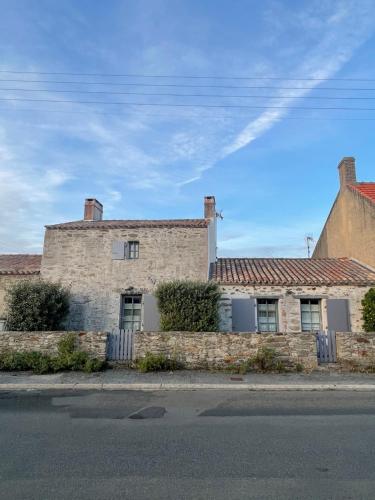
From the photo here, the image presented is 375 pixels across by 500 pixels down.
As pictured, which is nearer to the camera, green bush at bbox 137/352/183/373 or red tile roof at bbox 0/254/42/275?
green bush at bbox 137/352/183/373

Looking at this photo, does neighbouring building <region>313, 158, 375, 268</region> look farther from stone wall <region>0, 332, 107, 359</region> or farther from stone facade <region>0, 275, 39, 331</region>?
stone facade <region>0, 275, 39, 331</region>

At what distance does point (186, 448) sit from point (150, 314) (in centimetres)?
950

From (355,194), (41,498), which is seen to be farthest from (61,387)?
(355,194)

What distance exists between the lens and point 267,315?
14992 millimetres

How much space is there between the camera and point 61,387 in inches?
370

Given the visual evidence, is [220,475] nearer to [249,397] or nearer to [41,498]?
[41,498]

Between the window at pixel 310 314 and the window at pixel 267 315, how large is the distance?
116cm

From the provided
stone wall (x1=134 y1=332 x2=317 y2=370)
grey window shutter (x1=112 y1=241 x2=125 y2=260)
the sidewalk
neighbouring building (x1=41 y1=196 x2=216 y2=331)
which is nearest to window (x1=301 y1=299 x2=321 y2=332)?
stone wall (x1=134 y1=332 x2=317 y2=370)

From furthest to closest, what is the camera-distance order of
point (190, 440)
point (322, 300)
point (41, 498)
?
point (322, 300)
point (190, 440)
point (41, 498)

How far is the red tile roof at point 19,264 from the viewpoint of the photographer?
16.1 m

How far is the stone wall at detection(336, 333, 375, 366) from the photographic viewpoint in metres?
11.6

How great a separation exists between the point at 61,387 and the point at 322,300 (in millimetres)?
10481

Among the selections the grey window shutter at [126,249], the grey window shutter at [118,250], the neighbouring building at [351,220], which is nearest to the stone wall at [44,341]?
the grey window shutter at [118,250]

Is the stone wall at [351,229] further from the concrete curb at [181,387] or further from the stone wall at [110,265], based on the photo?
the concrete curb at [181,387]
